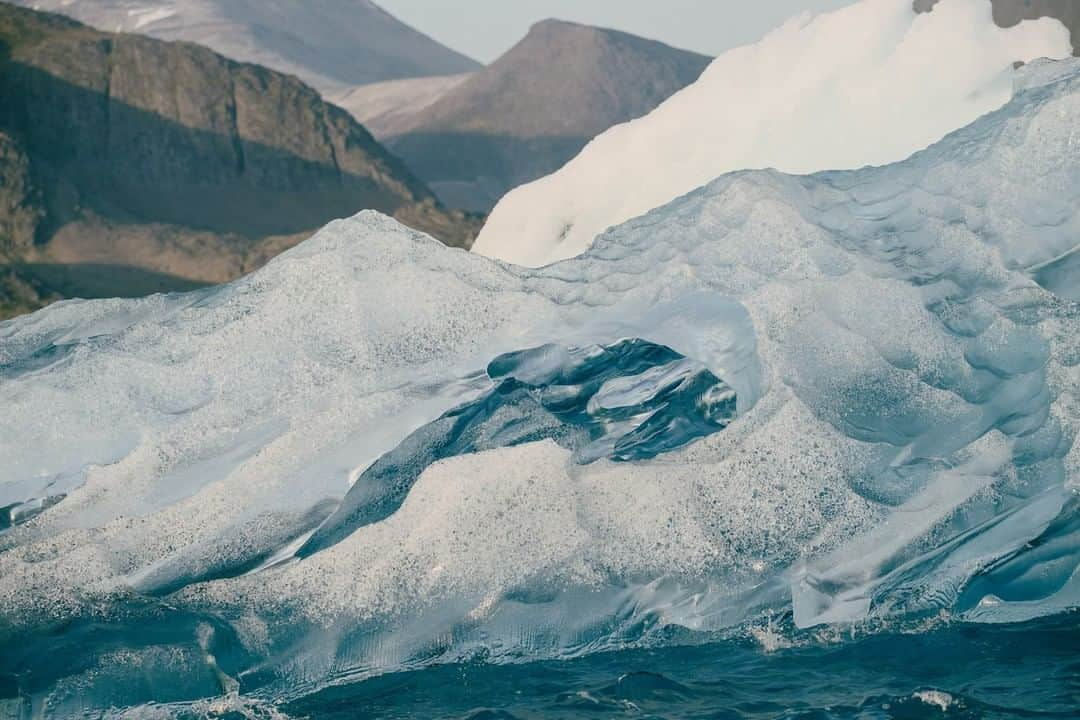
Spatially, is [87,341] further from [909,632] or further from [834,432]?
[909,632]

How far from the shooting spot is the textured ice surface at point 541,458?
5559mm

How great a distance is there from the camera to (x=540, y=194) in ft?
38.9

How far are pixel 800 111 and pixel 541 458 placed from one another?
5.64 m

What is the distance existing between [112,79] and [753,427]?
53.0 metres

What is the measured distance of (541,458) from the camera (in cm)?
589

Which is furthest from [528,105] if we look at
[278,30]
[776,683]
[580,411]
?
[776,683]

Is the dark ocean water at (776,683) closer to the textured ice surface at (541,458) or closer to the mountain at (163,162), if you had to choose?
the textured ice surface at (541,458)

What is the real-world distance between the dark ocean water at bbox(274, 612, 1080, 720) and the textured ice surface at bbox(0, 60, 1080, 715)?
128mm

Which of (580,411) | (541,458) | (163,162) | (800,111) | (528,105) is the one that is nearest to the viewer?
(541,458)

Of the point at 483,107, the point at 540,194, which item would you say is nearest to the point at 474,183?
the point at 483,107

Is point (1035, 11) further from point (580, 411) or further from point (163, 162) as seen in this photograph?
point (163, 162)

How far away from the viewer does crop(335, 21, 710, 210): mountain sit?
87.6m

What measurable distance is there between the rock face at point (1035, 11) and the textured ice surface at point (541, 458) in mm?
5088

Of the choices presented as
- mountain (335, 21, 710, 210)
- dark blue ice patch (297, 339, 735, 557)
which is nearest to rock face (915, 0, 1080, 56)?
dark blue ice patch (297, 339, 735, 557)
